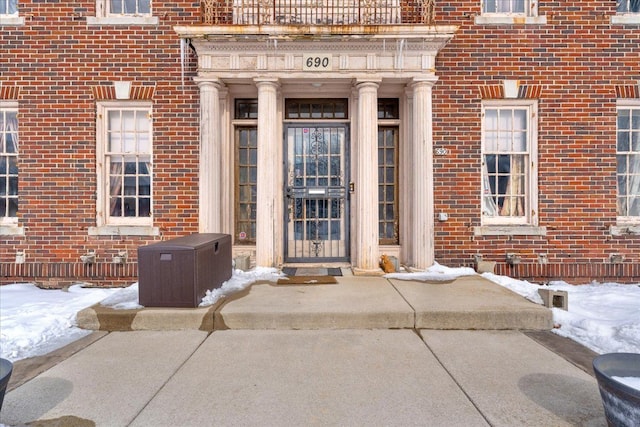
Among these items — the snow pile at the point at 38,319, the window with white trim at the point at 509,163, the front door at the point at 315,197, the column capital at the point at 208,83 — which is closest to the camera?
the snow pile at the point at 38,319

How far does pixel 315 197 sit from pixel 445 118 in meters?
3.01

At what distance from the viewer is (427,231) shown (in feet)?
21.1

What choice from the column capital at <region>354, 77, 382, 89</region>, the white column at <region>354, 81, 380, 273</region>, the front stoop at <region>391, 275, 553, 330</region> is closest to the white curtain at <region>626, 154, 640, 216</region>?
the front stoop at <region>391, 275, 553, 330</region>

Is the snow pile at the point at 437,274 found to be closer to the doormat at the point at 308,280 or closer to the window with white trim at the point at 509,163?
the doormat at the point at 308,280

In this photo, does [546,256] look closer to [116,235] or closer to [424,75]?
[424,75]

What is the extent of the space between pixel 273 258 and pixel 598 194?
6.40 metres

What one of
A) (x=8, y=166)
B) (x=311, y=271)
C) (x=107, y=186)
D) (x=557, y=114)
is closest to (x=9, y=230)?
(x=8, y=166)

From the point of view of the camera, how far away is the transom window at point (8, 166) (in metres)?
6.82

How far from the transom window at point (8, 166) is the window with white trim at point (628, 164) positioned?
38.9 ft

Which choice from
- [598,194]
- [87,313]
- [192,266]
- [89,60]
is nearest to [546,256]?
[598,194]

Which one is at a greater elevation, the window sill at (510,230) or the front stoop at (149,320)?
the window sill at (510,230)

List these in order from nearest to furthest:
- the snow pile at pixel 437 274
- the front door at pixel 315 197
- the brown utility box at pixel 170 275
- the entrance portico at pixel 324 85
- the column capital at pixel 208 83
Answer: the brown utility box at pixel 170 275 → the snow pile at pixel 437 274 → the entrance portico at pixel 324 85 → the column capital at pixel 208 83 → the front door at pixel 315 197

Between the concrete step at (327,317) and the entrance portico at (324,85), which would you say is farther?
the entrance portico at (324,85)

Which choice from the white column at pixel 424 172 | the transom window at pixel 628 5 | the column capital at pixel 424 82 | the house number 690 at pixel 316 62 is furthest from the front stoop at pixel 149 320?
the transom window at pixel 628 5
